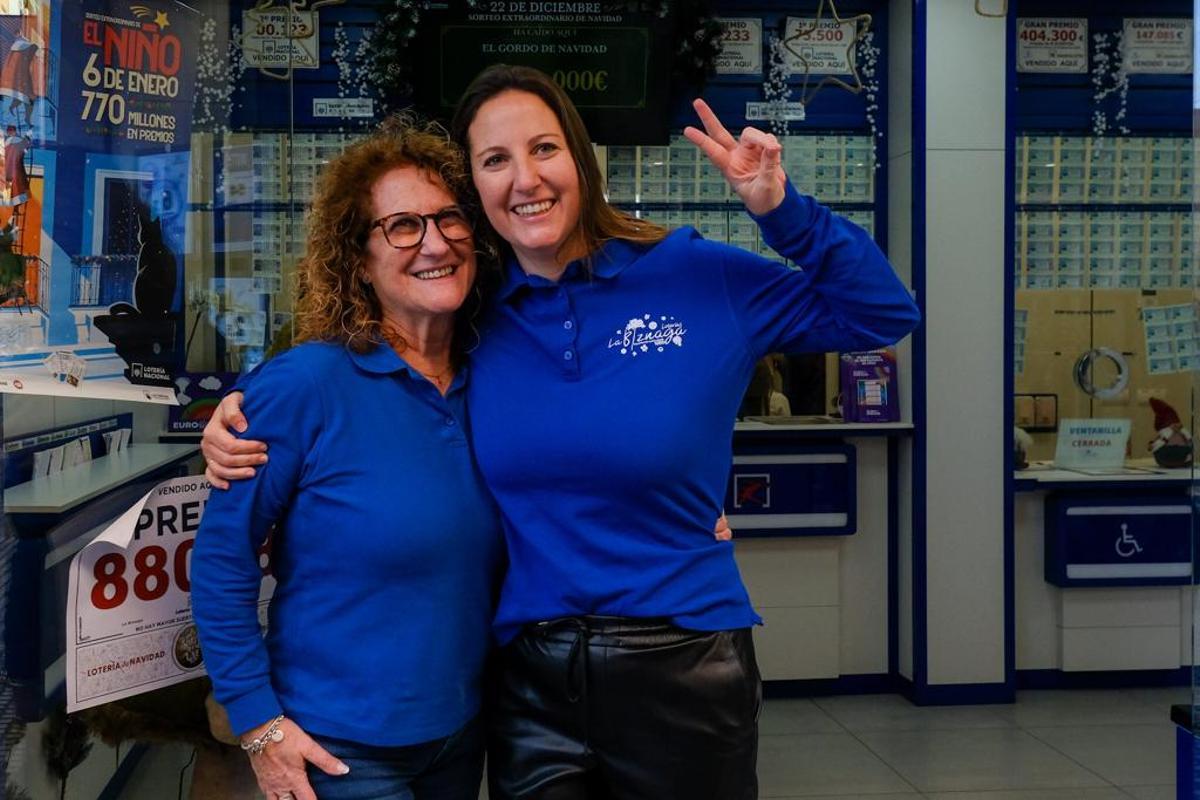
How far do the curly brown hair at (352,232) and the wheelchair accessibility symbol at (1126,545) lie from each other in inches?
170

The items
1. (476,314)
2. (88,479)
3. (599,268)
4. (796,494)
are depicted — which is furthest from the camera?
(796,494)

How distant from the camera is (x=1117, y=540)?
5367 millimetres

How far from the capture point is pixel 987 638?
17.3ft

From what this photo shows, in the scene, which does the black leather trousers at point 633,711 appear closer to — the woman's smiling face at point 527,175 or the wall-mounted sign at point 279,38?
the woman's smiling face at point 527,175

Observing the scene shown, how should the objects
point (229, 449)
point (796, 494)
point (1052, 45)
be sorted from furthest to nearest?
1. point (1052, 45)
2. point (796, 494)
3. point (229, 449)

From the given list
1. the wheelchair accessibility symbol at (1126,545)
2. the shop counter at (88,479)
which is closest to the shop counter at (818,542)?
the wheelchair accessibility symbol at (1126,545)

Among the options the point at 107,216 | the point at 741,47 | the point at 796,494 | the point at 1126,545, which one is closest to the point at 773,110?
the point at 741,47

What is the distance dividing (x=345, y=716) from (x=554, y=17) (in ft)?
13.0

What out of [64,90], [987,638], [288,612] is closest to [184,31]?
[64,90]

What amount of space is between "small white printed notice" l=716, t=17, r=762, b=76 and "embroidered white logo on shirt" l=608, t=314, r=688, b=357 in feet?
12.6

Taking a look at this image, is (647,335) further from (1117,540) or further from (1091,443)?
(1091,443)

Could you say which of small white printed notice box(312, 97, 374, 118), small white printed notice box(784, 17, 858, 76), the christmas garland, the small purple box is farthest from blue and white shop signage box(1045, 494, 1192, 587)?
small white printed notice box(312, 97, 374, 118)

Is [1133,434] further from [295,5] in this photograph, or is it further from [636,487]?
[636,487]

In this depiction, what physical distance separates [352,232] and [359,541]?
1.58 ft
